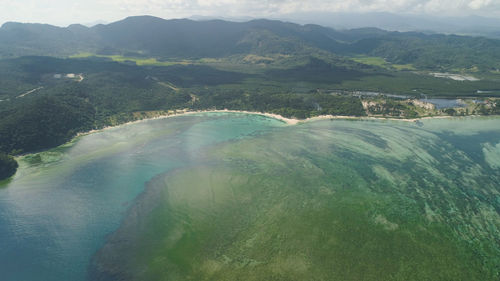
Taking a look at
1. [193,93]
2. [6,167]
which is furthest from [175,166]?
[193,93]

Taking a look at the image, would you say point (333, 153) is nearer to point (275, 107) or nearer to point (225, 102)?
point (275, 107)

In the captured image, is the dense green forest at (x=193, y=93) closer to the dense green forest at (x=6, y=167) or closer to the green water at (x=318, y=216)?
the dense green forest at (x=6, y=167)

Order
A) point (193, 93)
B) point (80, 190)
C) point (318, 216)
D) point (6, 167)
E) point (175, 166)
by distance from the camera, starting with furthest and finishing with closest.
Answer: point (193, 93)
point (175, 166)
point (6, 167)
point (80, 190)
point (318, 216)

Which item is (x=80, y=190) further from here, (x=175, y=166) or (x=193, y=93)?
(x=193, y=93)

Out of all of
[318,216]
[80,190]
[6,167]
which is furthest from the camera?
[6,167]

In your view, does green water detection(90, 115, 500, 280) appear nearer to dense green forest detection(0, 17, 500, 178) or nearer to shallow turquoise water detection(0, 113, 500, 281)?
shallow turquoise water detection(0, 113, 500, 281)

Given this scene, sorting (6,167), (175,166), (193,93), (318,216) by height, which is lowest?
(318,216)
